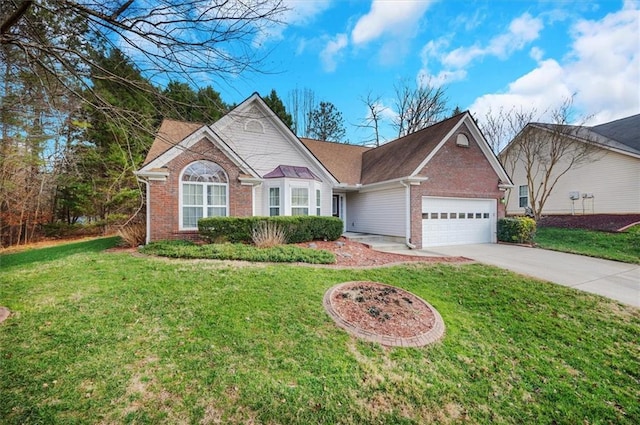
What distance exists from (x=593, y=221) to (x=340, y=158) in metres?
14.7

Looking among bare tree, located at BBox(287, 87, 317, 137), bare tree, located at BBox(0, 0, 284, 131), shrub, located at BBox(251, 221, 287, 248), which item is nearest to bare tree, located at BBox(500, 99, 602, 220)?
shrub, located at BBox(251, 221, 287, 248)

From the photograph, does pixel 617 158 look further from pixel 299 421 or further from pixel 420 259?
pixel 299 421

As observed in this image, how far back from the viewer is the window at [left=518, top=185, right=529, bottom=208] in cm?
1891

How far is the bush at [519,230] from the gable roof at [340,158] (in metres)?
7.84

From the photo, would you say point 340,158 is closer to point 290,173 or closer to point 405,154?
point 405,154

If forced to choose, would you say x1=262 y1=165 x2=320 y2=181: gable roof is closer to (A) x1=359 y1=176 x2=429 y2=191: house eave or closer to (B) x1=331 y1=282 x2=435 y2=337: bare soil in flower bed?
(A) x1=359 y1=176 x2=429 y2=191: house eave

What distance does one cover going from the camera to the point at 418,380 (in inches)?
128

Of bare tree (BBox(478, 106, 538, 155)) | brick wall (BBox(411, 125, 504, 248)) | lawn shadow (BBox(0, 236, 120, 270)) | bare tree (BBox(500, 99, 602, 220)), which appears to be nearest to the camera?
lawn shadow (BBox(0, 236, 120, 270))

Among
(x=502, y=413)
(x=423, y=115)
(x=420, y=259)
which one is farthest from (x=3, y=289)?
(x=423, y=115)

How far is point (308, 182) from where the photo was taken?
12.5m

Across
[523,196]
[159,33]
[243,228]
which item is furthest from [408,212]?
[523,196]

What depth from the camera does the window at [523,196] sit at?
1891 centimetres

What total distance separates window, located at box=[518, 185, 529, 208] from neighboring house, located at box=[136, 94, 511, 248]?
723 centimetres

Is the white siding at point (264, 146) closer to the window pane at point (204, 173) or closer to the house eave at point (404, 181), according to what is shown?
the window pane at point (204, 173)
